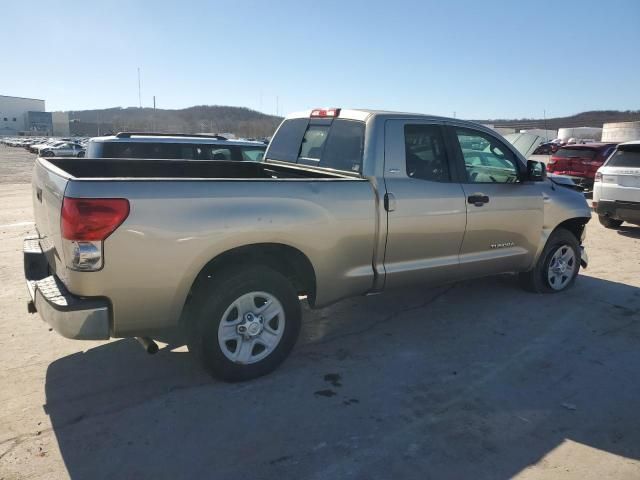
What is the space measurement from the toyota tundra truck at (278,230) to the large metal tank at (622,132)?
59.7 metres

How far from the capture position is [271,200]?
11.6 ft

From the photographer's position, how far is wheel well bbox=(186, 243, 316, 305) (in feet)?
11.6

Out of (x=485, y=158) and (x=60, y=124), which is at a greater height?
(x=60, y=124)

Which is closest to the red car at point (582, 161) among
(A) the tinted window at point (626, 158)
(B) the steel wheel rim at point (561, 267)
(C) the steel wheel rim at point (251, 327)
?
(A) the tinted window at point (626, 158)

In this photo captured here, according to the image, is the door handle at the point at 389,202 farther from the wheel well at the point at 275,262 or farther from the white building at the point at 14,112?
the white building at the point at 14,112

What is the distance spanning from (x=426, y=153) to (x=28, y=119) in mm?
168930

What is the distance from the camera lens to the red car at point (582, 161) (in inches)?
592

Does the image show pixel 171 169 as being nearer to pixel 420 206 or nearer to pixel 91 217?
pixel 91 217

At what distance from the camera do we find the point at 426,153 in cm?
461

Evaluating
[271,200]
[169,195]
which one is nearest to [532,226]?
[271,200]

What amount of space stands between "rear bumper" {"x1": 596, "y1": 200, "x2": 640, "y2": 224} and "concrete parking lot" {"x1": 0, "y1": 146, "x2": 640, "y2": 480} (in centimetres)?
452

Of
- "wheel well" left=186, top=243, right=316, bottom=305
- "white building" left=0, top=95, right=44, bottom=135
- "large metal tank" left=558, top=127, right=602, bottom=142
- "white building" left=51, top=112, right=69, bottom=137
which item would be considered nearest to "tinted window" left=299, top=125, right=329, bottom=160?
"wheel well" left=186, top=243, right=316, bottom=305

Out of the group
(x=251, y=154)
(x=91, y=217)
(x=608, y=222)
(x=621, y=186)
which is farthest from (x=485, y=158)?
(x=608, y=222)

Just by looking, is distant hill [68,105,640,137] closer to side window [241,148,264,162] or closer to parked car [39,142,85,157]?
parked car [39,142,85,157]
